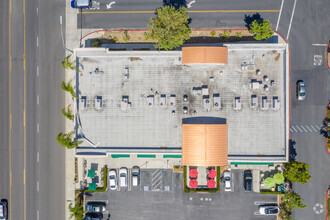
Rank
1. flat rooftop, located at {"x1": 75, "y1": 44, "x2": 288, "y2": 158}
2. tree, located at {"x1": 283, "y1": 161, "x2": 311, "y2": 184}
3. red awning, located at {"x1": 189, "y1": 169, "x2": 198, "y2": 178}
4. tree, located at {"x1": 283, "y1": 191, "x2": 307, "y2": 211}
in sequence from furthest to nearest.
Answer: red awning, located at {"x1": 189, "y1": 169, "x2": 198, "y2": 178} < tree, located at {"x1": 283, "y1": 191, "x2": 307, "y2": 211} < tree, located at {"x1": 283, "y1": 161, "x2": 311, "y2": 184} < flat rooftop, located at {"x1": 75, "y1": 44, "x2": 288, "y2": 158}

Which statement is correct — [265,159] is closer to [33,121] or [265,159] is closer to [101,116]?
[101,116]

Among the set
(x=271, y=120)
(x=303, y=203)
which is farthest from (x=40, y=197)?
(x=303, y=203)

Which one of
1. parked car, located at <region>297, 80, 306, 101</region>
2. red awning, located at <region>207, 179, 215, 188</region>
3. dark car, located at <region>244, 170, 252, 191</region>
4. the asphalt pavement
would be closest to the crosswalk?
the asphalt pavement

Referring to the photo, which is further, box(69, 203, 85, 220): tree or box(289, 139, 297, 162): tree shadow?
box(289, 139, 297, 162): tree shadow

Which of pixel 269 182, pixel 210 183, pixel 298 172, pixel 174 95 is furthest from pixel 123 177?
pixel 298 172

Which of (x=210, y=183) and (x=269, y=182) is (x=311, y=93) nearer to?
(x=269, y=182)

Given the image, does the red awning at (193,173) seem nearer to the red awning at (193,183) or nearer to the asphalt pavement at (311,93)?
the red awning at (193,183)
